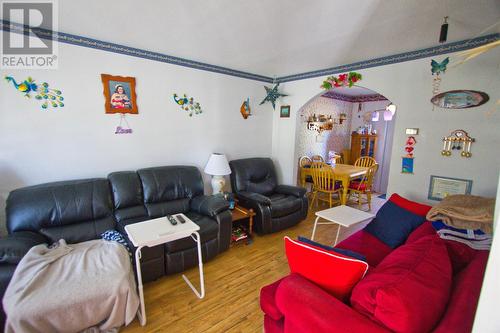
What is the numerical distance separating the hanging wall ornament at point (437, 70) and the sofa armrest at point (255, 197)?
7.35 ft

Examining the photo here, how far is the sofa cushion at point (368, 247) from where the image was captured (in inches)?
74.2

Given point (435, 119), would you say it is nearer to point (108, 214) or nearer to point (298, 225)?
point (298, 225)

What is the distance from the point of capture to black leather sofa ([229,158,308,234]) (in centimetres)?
301

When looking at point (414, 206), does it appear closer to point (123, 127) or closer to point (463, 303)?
point (463, 303)

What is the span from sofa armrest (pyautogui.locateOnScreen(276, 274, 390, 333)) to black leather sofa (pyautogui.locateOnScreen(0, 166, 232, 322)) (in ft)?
4.39

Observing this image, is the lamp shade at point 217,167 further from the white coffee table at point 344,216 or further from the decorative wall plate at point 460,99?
the decorative wall plate at point 460,99

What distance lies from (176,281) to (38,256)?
1068mm

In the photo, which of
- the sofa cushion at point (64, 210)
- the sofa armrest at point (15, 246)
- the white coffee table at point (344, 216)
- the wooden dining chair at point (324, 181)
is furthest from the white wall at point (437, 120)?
the sofa armrest at point (15, 246)

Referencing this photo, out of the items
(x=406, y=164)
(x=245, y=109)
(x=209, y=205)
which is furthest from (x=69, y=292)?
(x=406, y=164)

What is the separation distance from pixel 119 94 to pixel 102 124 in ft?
1.29

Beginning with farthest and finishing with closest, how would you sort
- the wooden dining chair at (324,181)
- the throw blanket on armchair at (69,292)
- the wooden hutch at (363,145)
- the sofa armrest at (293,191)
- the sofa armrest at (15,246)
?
the wooden hutch at (363,145), the wooden dining chair at (324,181), the sofa armrest at (293,191), the sofa armrest at (15,246), the throw blanket on armchair at (69,292)

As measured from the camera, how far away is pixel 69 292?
1.43 meters

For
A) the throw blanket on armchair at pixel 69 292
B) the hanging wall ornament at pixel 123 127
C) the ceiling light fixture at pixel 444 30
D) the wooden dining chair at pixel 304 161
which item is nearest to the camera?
the throw blanket on armchair at pixel 69 292

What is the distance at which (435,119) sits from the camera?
2521 mm
